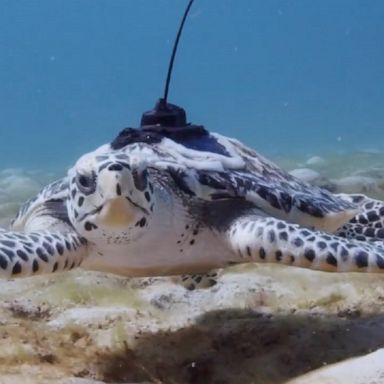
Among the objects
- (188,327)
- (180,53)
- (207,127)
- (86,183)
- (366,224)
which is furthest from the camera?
(180,53)

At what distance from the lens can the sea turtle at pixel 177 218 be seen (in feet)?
10.8

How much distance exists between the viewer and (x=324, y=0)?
532ft

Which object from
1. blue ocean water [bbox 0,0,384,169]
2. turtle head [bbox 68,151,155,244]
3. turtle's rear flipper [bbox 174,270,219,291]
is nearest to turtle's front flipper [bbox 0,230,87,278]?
turtle head [bbox 68,151,155,244]

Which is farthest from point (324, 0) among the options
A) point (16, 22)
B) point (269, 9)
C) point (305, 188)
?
point (305, 188)

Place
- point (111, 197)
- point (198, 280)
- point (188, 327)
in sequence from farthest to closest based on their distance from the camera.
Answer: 1. point (198, 280)
2. point (188, 327)
3. point (111, 197)

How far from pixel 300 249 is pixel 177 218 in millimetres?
747

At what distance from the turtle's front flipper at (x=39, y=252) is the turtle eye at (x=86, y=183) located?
1.15ft

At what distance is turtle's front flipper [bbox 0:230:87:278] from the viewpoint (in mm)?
3195

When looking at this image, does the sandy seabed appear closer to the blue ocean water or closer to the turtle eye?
the turtle eye

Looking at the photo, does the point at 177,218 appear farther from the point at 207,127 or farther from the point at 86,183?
the point at 207,127

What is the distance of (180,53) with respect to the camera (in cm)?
16375

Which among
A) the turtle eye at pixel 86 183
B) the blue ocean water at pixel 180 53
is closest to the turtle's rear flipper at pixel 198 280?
the turtle eye at pixel 86 183

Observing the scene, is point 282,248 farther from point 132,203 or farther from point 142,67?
point 142,67

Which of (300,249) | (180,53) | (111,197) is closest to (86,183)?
(111,197)
